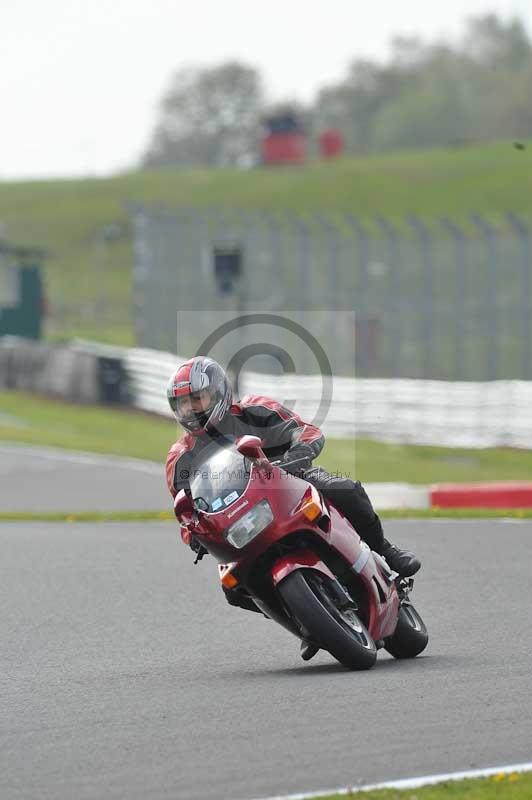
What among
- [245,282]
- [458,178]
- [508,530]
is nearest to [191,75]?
[458,178]

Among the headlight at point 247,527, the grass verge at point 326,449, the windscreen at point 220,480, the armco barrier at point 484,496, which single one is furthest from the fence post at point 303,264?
the headlight at point 247,527

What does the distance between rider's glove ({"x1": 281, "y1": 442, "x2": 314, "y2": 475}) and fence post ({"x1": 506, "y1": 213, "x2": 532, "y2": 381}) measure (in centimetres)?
1592

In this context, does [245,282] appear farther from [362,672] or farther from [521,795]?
[521,795]

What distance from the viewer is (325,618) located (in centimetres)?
647

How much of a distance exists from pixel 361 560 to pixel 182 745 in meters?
1.80

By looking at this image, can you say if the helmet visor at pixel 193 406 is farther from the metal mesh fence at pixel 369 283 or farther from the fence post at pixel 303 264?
the fence post at pixel 303 264

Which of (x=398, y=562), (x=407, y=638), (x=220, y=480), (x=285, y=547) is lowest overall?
(x=407, y=638)

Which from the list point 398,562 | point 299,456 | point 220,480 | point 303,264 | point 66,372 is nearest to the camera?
point 220,480

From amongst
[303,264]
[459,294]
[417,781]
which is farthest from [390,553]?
[303,264]

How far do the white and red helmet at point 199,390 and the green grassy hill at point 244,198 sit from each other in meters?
47.2

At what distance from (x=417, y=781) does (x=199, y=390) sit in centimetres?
238

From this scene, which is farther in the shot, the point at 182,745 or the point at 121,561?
the point at 121,561

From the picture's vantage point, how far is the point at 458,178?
70.4m

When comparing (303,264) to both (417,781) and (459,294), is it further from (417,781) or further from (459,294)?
(417,781)
